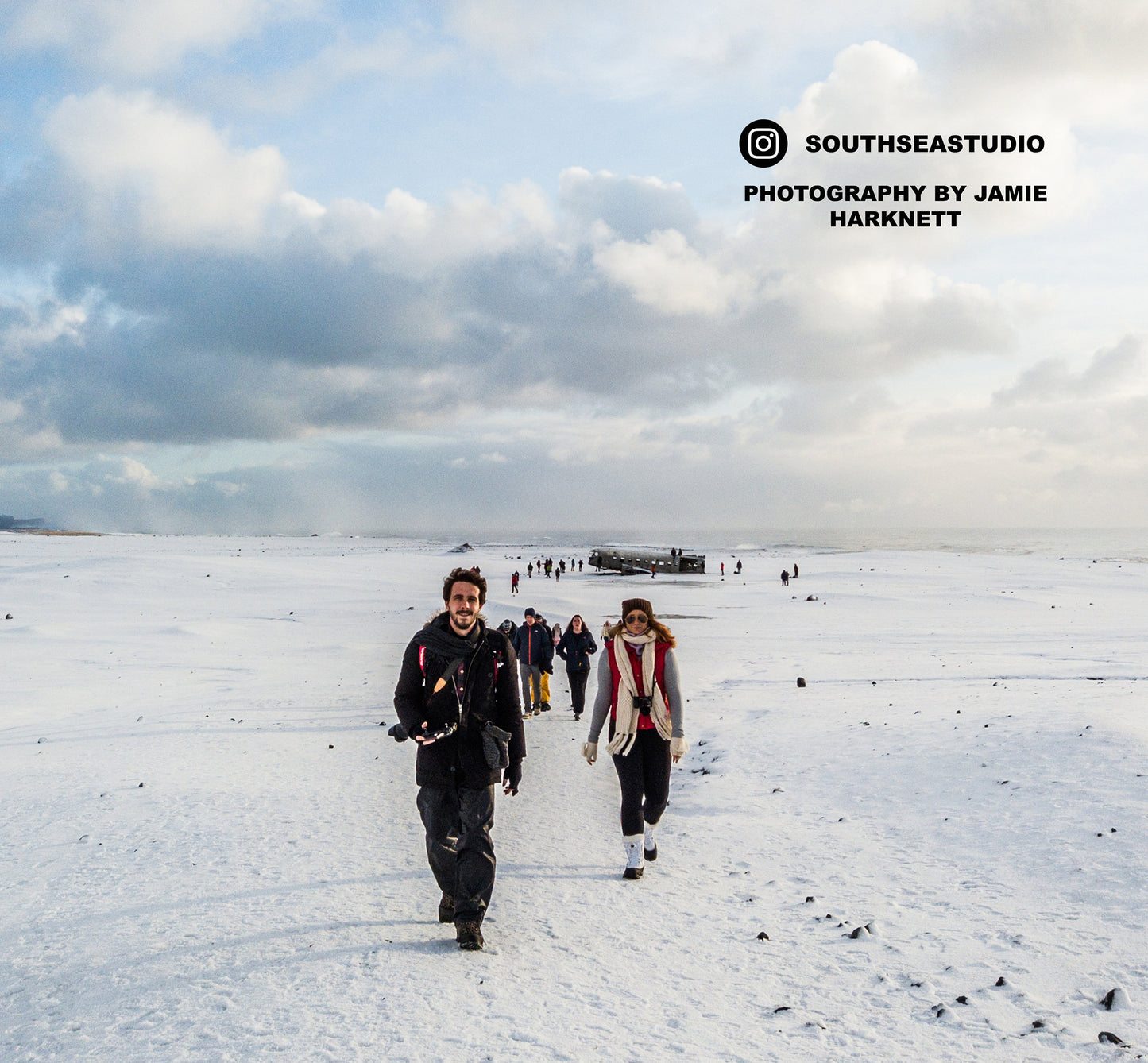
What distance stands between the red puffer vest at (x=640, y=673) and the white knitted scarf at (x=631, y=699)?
0.02 metres

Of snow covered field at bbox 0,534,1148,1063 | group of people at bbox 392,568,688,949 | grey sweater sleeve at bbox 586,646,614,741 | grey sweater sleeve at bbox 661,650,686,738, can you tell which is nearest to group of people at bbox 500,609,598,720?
snow covered field at bbox 0,534,1148,1063

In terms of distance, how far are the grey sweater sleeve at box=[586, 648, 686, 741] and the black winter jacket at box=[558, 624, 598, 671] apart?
5.88 meters

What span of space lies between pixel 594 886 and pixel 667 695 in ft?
4.83

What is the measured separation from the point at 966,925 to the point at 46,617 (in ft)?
83.6

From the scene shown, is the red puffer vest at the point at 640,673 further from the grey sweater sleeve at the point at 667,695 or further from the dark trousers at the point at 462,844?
the dark trousers at the point at 462,844

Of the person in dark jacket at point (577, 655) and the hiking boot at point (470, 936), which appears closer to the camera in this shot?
the hiking boot at point (470, 936)

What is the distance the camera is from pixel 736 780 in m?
8.29

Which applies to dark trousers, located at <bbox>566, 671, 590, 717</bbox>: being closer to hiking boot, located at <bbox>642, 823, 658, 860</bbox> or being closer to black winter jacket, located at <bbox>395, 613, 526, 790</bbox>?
hiking boot, located at <bbox>642, 823, 658, 860</bbox>

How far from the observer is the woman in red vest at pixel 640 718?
224 inches

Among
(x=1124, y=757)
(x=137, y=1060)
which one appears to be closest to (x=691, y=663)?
(x=1124, y=757)

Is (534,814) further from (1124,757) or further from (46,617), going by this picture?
(46,617)

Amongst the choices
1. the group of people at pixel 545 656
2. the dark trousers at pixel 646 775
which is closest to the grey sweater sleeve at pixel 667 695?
the dark trousers at pixel 646 775

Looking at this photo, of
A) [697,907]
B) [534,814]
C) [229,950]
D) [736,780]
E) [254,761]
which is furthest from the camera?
[254,761]

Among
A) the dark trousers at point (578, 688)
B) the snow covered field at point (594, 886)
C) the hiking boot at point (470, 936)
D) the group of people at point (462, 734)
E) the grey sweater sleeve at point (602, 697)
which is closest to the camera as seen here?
the snow covered field at point (594, 886)
